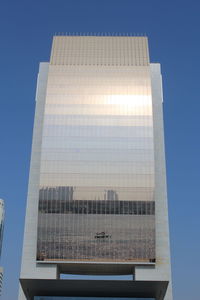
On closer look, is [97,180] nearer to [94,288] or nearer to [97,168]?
[97,168]

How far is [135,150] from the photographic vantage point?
93.9 meters

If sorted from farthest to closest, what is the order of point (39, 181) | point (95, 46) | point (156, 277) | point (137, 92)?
point (95, 46) < point (137, 92) < point (39, 181) < point (156, 277)

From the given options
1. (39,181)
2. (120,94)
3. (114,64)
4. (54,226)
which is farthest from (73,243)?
(114,64)

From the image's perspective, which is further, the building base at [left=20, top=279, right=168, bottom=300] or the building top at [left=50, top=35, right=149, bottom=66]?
the building top at [left=50, top=35, right=149, bottom=66]

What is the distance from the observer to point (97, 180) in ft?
302

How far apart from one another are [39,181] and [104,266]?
20325 mm

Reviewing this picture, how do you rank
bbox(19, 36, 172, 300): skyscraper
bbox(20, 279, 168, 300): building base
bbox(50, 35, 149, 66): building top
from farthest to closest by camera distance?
bbox(50, 35, 149, 66): building top, bbox(19, 36, 172, 300): skyscraper, bbox(20, 279, 168, 300): building base

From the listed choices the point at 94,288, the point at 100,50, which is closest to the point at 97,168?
the point at 94,288

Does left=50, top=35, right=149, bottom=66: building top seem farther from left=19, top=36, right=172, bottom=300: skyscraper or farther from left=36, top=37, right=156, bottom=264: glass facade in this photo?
left=36, top=37, right=156, bottom=264: glass facade

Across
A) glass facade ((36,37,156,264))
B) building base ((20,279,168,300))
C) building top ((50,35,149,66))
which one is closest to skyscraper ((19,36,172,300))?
glass facade ((36,37,156,264))

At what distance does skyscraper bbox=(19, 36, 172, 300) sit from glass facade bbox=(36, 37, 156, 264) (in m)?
0.19

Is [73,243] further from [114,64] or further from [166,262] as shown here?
[114,64]

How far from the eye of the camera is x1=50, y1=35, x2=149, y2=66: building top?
104250 millimetres

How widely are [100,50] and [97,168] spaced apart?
95.5ft
